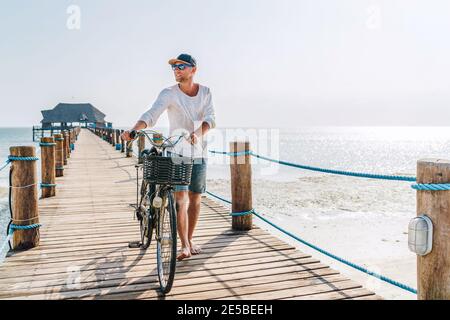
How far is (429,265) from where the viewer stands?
2287 mm

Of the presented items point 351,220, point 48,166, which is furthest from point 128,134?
point 351,220

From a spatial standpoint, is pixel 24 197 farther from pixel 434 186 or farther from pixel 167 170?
pixel 434 186

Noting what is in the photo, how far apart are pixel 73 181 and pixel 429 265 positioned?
31.7 ft

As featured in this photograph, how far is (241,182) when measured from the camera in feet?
16.7

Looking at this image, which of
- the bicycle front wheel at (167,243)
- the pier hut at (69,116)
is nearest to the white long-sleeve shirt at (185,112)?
the bicycle front wheel at (167,243)

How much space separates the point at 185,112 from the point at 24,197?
212cm

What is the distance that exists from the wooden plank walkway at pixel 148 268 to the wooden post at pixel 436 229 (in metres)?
0.98

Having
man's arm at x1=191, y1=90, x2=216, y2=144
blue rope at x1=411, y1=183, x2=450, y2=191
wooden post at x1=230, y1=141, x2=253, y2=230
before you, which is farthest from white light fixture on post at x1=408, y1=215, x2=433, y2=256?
wooden post at x1=230, y1=141, x2=253, y2=230

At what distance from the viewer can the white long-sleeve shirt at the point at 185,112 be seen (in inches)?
147

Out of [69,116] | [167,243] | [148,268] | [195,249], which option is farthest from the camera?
[69,116]

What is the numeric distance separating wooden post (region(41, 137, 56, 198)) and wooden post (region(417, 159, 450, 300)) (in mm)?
6601

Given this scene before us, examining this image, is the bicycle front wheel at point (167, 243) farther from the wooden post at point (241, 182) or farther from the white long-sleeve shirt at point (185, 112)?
the wooden post at point (241, 182)
